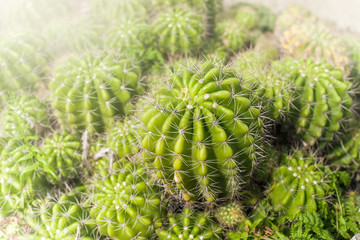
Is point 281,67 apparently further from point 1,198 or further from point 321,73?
point 1,198

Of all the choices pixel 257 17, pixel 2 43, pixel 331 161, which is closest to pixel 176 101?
pixel 331 161

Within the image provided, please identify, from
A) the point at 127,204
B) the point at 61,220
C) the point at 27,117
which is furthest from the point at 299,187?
the point at 27,117

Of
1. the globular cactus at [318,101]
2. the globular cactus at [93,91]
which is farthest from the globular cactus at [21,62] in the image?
the globular cactus at [318,101]

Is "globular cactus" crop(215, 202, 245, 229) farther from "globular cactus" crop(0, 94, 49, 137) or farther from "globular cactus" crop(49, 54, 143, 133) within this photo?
"globular cactus" crop(0, 94, 49, 137)

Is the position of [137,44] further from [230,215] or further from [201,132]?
[230,215]

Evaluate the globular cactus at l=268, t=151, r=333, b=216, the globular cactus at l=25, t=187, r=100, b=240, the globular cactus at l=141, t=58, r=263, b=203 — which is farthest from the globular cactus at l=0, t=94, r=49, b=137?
the globular cactus at l=268, t=151, r=333, b=216

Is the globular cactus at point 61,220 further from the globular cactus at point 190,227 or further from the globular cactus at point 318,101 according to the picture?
the globular cactus at point 318,101
